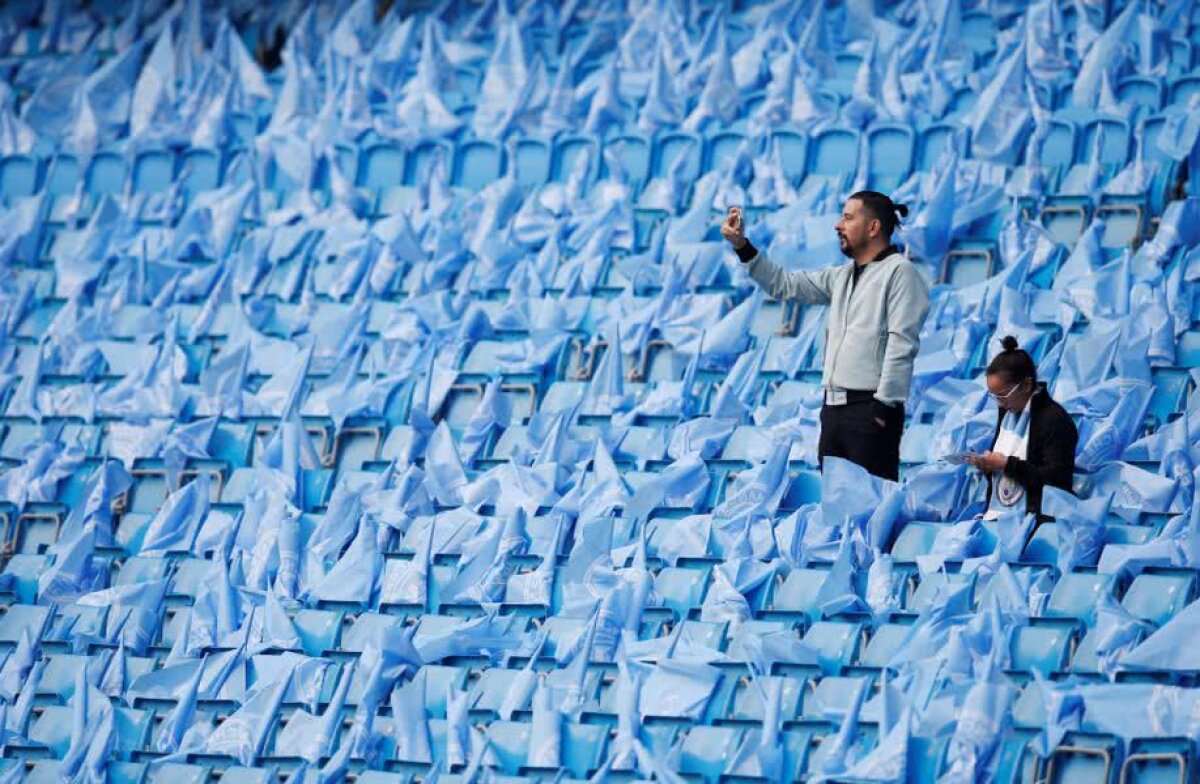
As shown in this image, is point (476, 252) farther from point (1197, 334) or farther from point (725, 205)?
point (1197, 334)

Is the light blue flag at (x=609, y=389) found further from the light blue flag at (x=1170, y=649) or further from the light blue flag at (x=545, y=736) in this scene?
the light blue flag at (x=1170, y=649)

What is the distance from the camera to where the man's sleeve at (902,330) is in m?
4.06

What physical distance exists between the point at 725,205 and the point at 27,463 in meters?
2.13

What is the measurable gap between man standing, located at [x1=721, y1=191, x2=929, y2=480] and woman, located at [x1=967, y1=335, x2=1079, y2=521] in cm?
21

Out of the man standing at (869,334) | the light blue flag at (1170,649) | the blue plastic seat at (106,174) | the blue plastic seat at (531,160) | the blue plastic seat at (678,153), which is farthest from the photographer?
the blue plastic seat at (106,174)

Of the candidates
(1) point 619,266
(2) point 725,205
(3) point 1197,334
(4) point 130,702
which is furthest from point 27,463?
(3) point 1197,334

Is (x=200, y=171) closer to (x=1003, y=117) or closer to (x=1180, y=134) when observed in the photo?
(x=1003, y=117)

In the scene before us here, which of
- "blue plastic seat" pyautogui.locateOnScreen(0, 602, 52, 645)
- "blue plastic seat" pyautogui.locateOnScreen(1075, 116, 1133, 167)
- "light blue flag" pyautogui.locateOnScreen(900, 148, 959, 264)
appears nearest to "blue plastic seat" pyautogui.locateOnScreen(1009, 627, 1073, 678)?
"light blue flag" pyautogui.locateOnScreen(900, 148, 959, 264)

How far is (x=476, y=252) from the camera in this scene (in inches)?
233

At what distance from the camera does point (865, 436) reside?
412cm

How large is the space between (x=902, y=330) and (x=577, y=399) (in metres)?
1.24

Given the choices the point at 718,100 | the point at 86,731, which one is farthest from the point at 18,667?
the point at 718,100

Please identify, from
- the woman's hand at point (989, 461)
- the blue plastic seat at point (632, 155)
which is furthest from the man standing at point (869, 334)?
the blue plastic seat at point (632, 155)

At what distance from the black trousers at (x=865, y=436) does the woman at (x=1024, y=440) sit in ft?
0.71
